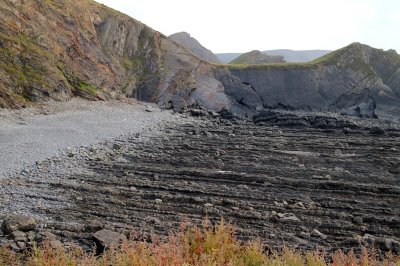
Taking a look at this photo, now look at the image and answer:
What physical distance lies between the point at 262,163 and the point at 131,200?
332 inches

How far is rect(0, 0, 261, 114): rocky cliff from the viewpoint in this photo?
3148cm

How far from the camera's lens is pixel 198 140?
26.6m

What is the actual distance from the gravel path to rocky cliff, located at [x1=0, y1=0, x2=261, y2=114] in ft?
6.57

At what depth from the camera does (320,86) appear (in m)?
63.2

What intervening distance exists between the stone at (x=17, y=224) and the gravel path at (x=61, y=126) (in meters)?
5.78

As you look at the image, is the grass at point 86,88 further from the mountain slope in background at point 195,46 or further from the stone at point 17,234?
the mountain slope in background at point 195,46

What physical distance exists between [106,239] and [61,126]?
57.9 ft

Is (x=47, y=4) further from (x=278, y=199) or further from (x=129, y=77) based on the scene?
(x=278, y=199)

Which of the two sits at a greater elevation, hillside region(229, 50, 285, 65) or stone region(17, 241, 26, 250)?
hillside region(229, 50, 285, 65)

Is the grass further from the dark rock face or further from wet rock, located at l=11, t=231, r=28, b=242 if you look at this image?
wet rock, located at l=11, t=231, r=28, b=242

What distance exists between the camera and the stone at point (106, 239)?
889cm

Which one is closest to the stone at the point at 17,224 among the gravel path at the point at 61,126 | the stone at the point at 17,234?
the stone at the point at 17,234

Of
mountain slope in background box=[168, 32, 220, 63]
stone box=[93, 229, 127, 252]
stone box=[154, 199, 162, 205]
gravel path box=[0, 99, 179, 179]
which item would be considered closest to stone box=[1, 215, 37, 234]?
stone box=[93, 229, 127, 252]

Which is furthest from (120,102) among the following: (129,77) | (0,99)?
(0,99)
